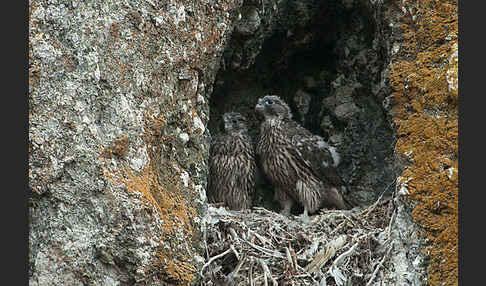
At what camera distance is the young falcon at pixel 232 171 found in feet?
18.8

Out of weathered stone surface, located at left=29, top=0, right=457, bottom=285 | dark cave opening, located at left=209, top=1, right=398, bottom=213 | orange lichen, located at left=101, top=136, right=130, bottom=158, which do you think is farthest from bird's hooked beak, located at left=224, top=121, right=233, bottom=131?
orange lichen, located at left=101, top=136, right=130, bottom=158

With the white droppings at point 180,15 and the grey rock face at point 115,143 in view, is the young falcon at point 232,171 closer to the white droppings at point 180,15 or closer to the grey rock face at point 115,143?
the grey rock face at point 115,143

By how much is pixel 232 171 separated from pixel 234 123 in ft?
1.45

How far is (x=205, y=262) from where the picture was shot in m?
4.35

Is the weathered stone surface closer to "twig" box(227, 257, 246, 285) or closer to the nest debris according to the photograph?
the nest debris

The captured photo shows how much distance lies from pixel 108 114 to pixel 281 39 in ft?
7.04

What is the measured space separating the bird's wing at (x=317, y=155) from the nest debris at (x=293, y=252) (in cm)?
73

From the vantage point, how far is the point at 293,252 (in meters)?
4.57

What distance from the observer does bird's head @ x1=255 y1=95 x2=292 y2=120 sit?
5852mm

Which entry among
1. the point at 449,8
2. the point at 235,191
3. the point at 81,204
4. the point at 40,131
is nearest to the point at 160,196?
the point at 81,204

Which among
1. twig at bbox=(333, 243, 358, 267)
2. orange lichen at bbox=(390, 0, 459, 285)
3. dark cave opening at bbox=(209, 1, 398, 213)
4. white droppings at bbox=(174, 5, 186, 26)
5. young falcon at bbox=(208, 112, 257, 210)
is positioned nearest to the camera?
orange lichen at bbox=(390, 0, 459, 285)

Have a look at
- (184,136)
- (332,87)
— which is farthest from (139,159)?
(332,87)

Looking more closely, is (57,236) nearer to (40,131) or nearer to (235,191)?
(40,131)

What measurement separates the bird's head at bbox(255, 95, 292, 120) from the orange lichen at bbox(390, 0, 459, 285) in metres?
1.44
